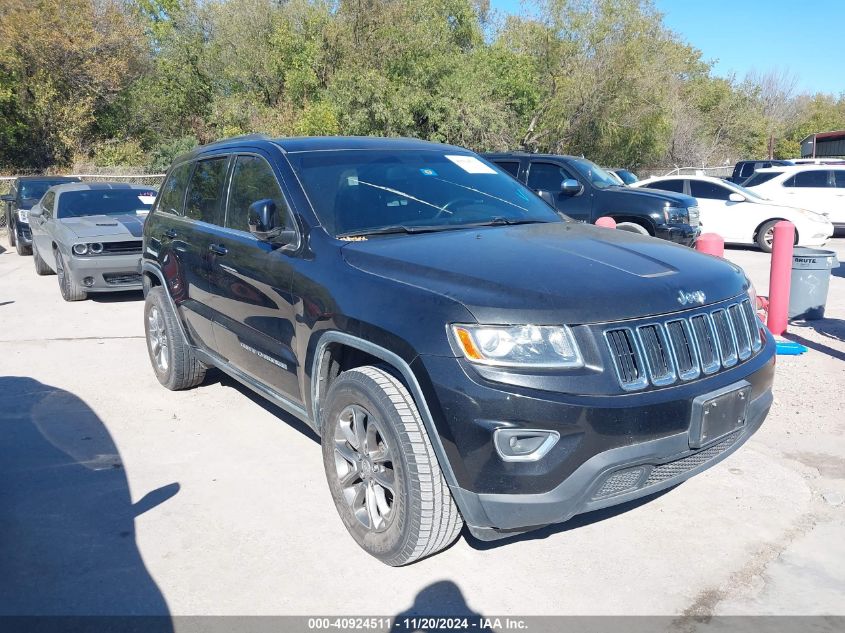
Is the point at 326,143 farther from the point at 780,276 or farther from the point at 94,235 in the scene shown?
the point at 94,235

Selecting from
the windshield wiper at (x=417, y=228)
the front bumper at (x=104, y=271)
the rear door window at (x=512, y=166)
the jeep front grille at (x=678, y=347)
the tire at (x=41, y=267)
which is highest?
the rear door window at (x=512, y=166)

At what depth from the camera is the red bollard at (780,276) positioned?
728 cm

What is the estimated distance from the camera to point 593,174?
12398 millimetres

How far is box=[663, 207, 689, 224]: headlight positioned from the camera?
458 inches

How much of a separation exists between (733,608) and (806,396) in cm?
314

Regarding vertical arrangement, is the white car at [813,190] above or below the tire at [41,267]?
above

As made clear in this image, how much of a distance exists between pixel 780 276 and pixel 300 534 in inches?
217

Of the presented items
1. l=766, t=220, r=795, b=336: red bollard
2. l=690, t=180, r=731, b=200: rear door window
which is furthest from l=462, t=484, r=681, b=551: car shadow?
l=690, t=180, r=731, b=200: rear door window

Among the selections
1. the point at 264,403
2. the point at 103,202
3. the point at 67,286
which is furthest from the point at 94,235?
the point at 264,403

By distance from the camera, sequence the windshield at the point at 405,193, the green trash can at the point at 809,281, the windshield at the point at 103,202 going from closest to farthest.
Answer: the windshield at the point at 405,193 → the green trash can at the point at 809,281 → the windshield at the point at 103,202

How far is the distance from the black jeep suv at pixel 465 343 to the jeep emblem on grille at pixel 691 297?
0.04 feet

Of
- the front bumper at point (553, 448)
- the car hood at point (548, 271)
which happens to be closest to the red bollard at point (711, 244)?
the car hood at point (548, 271)

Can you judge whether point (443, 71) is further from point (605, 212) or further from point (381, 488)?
point (381, 488)

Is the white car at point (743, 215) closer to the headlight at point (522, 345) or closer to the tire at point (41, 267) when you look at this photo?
the tire at point (41, 267)
